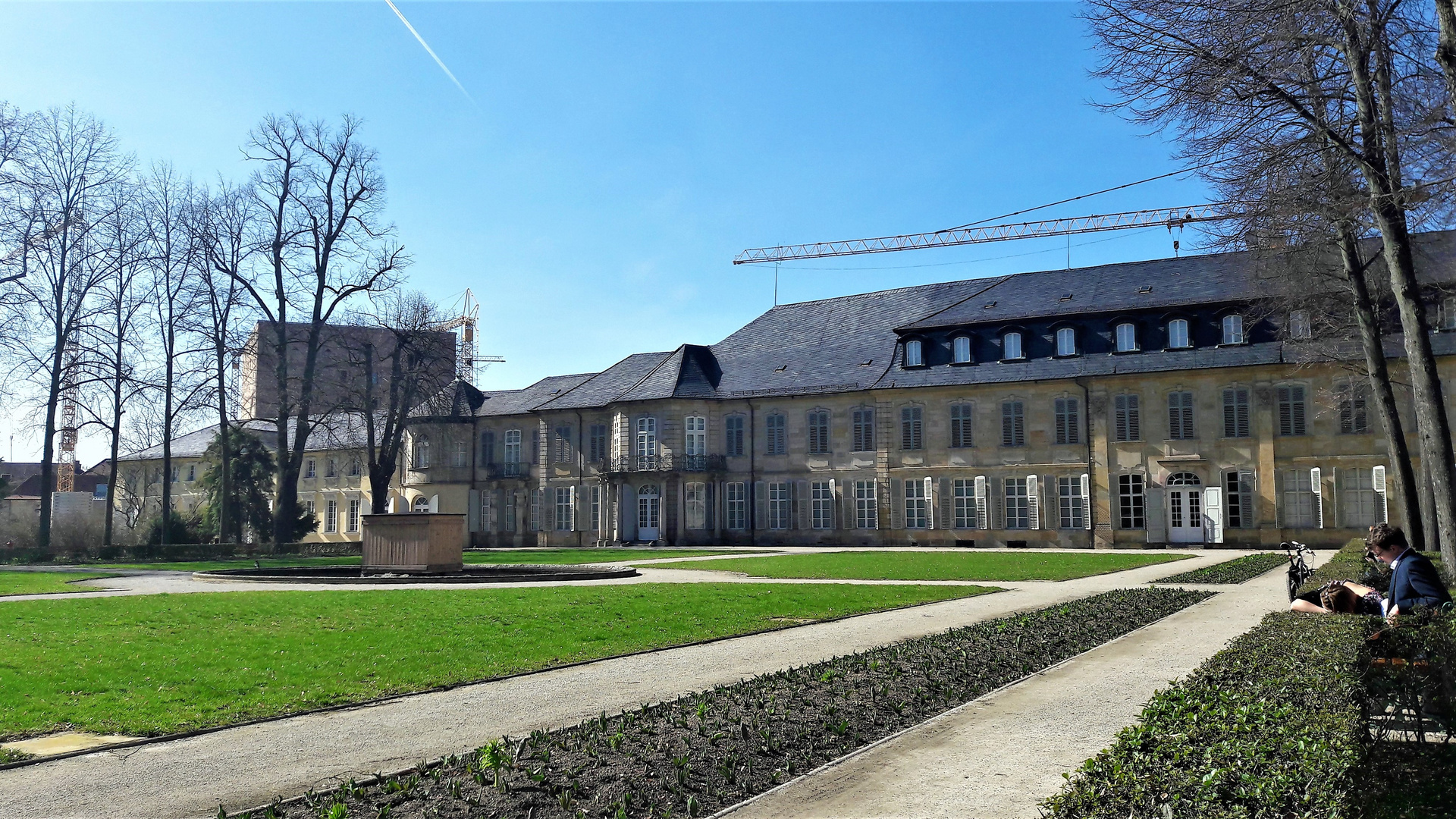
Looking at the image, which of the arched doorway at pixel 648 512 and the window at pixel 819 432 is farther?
the arched doorway at pixel 648 512

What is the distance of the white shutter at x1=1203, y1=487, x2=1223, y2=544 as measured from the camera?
3938cm

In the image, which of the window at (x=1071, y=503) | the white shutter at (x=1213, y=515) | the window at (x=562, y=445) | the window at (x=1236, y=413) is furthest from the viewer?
the window at (x=562, y=445)

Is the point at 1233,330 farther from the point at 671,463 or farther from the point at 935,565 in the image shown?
the point at 671,463

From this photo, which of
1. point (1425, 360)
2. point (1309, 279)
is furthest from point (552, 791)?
point (1309, 279)

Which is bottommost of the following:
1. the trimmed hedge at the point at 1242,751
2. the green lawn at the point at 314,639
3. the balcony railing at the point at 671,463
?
the green lawn at the point at 314,639

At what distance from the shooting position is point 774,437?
48.4 metres

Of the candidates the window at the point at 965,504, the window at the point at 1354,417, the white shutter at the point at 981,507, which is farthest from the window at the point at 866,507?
the window at the point at 1354,417

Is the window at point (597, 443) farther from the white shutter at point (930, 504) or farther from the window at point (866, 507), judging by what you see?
the white shutter at point (930, 504)

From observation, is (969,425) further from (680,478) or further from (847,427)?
(680,478)

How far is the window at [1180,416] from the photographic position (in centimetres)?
4044

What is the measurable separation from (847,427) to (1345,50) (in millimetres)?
33642

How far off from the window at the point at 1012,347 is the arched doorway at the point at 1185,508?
7.83m

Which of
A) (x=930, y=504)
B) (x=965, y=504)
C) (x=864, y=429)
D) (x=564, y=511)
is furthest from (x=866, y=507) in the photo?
(x=564, y=511)

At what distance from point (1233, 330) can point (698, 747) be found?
39386mm
